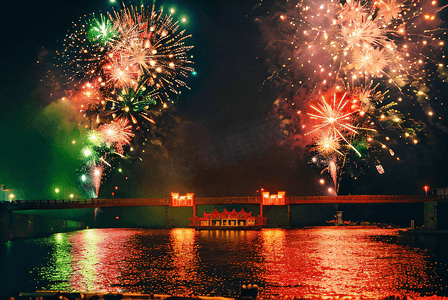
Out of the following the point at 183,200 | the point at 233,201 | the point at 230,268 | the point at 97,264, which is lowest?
the point at 97,264

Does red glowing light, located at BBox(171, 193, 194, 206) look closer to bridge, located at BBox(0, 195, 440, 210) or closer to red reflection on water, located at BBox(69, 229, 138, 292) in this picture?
bridge, located at BBox(0, 195, 440, 210)

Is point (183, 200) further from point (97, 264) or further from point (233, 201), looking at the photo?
point (97, 264)

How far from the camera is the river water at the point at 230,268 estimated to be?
29.3 metres

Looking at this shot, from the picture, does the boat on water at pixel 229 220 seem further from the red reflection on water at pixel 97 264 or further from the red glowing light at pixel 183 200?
the red reflection on water at pixel 97 264

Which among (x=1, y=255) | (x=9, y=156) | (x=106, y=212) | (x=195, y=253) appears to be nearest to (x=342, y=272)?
(x=195, y=253)

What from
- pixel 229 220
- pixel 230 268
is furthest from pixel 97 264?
pixel 229 220

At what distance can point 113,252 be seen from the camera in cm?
4931

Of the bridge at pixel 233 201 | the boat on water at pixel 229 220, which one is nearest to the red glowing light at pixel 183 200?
the bridge at pixel 233 201

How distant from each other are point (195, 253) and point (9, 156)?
284 ft

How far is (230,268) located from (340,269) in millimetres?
11181

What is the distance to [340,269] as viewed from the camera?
36656mm

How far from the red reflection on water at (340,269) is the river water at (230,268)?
0.21ft

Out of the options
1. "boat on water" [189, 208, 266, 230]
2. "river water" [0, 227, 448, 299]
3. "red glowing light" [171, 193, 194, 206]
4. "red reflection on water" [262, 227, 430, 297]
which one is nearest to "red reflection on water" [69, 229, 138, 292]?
"river water" [0, 227, 448, 299]

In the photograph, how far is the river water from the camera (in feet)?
96.1
